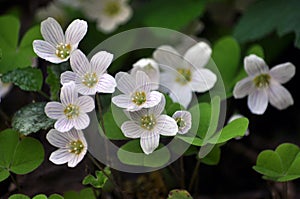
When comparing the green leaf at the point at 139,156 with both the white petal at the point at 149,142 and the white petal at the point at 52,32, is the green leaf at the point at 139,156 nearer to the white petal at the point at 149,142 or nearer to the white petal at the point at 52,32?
the white petal at the point at 149,142

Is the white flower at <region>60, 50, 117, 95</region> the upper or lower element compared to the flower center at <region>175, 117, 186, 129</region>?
upper

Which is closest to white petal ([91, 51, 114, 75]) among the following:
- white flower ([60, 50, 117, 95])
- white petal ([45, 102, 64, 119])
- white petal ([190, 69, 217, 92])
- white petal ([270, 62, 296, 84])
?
white flower ([60, 50, 117, 95])

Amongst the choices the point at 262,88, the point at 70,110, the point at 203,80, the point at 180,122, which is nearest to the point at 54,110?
the point at 70,110

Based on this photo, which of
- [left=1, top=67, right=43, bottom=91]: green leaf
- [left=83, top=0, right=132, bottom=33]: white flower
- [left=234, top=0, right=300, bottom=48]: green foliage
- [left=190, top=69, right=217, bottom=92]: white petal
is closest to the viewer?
[left=1, top=67, right=43, bottom=91]: green leaf

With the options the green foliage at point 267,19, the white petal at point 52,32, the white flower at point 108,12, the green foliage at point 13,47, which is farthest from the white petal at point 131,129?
the white flower at point 108,12

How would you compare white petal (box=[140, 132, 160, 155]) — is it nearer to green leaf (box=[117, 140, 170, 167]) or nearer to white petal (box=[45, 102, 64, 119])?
green leaf (box=[117, 140, 170, 167])

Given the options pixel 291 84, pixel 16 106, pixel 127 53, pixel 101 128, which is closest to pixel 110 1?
pixel 127 53
